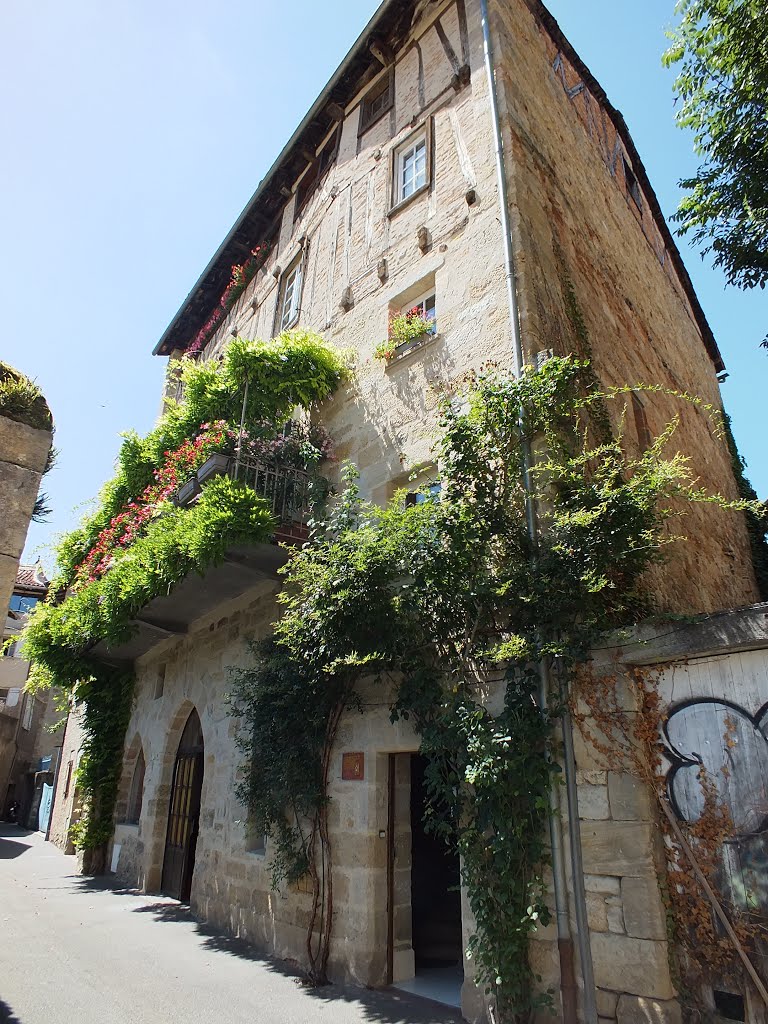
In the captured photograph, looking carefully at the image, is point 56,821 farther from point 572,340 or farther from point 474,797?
point 572,340

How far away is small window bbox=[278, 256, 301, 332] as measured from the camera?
10.6 metres

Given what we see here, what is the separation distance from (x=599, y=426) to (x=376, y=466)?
242 centimetres

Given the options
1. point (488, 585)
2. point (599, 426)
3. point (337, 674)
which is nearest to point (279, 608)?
point (337, 674)

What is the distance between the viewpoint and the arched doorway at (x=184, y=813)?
8703 mm

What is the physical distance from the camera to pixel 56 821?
15562 mm

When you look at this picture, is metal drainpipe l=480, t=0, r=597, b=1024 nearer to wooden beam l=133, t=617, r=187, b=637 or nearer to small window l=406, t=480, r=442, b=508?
small window l=406, t=480, r=442, b=508

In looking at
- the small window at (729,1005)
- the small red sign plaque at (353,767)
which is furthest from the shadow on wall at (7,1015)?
the small window at (729,1005)

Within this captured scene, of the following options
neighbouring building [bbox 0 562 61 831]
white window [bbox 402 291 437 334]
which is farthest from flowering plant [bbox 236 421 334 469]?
neighbouring building [bbox 0 562 61 831]

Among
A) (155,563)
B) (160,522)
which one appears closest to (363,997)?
(155,563)

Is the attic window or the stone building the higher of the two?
the attic window

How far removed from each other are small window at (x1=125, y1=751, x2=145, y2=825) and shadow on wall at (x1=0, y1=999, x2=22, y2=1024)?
273 inches

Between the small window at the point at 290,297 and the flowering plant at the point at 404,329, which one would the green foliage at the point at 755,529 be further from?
the small window at the point at 290,297

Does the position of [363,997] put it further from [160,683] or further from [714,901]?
[160,683]

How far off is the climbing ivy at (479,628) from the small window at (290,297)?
5.36 meters
